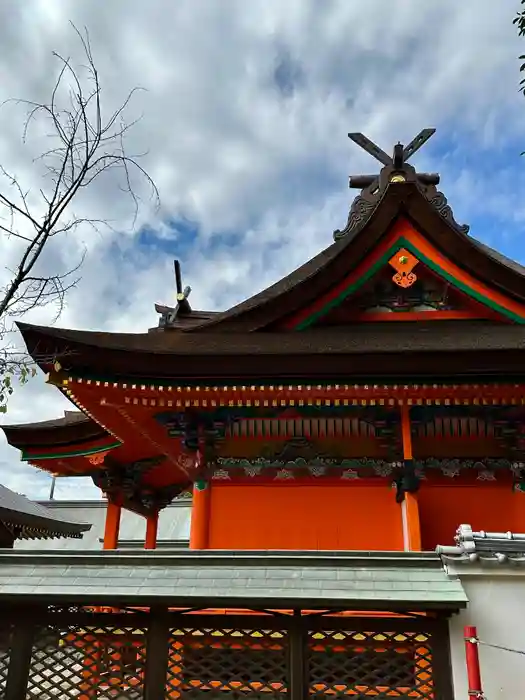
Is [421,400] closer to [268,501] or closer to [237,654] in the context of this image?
[268,501]

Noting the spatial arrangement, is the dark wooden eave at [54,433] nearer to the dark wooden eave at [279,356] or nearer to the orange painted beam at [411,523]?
the dark wooden eave at [279,356]

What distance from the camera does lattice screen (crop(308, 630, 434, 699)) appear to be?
5117 mm

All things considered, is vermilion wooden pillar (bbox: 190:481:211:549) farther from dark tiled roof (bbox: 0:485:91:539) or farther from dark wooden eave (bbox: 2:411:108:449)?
dark tiled roof (bbox: 0:485:91:539)

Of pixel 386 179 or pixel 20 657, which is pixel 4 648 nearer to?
pixel 20 657

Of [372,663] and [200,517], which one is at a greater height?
[200,517]

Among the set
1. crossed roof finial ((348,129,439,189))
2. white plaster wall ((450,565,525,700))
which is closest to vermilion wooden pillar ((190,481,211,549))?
white plaster wall ((450,565,525,700))

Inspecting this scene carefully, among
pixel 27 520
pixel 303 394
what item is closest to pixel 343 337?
pixel 303 394

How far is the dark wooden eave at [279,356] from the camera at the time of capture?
24.1ft

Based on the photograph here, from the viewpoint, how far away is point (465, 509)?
8352 mm

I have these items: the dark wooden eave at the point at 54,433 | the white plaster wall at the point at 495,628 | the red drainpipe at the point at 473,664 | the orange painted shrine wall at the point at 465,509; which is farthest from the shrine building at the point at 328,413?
the dark wooden eave at the point at 54,433

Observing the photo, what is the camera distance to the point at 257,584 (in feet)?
17.3

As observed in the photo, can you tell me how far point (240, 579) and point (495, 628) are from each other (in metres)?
2.27

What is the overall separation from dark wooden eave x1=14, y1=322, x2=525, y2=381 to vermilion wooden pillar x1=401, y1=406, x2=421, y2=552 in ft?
2.99

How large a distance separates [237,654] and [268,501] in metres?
3.37
